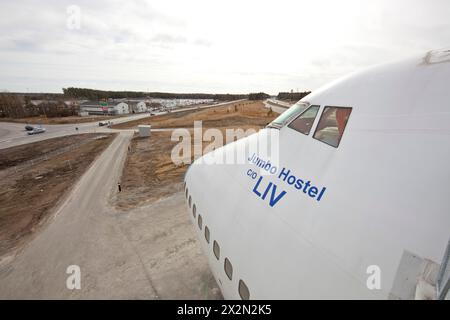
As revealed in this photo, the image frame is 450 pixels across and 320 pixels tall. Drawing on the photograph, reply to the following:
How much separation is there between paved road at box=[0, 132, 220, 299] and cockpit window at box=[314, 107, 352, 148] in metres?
8.06

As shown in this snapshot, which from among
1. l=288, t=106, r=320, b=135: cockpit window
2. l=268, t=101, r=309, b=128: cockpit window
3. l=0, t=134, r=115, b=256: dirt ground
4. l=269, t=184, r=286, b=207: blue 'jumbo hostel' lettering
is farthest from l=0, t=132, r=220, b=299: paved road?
l=288, t=106, r=320, b=135: cockpit window

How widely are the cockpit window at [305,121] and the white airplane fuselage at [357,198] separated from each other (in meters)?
0.11

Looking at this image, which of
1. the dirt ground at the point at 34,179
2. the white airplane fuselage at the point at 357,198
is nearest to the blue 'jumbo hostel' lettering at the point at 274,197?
the white airplane fuselage at the point at 357,198

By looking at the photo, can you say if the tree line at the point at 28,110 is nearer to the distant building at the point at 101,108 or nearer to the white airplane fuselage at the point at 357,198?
the distant building at the point at 101,108

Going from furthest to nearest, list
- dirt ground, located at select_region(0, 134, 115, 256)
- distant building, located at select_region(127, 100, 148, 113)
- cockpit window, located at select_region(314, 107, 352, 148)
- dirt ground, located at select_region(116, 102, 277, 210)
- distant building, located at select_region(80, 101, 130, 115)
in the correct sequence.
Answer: distant building, located at select_region(127, 100, 148, 113) < distant building, located at select_region(80, 101, 130, 115) < dirt ground, located at select_region(116, 102, 277, 210) < dirt ground, located at select_region(0, 134, 115, 256) < cockpit window, located at select_region(314, 107, 352, 148)

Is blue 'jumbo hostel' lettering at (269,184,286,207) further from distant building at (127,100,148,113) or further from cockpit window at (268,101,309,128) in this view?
distant building at (127,100,148,113)

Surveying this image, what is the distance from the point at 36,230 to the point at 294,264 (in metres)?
18.0

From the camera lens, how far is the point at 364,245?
2875 millimetres

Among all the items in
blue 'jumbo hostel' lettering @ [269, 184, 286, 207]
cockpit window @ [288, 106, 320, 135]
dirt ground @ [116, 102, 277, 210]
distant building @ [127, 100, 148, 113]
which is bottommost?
distant building @ [127, 100, 148, 113]

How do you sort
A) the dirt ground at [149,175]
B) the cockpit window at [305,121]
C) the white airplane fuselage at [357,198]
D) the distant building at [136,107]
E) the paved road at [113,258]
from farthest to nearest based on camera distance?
the distant building at [136,107], the dirt ground at [149,175], the paved road at [113,258], the cockpit window at [305,121], the white airplane fuselage at [357,198]

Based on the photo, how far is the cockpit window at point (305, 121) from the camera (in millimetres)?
4594

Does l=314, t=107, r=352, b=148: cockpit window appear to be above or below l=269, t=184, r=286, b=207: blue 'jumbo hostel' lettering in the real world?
above

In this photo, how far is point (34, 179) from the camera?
25.8 m

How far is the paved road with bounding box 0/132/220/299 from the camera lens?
386 inches
